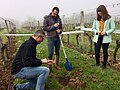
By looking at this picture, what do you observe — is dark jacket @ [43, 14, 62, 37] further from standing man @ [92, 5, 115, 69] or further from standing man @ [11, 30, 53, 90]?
standing man @ [11, 30, 53, 90]

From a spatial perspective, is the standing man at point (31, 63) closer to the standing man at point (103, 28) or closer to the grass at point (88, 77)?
the grass at point (88, 77)

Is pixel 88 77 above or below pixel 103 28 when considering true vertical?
below

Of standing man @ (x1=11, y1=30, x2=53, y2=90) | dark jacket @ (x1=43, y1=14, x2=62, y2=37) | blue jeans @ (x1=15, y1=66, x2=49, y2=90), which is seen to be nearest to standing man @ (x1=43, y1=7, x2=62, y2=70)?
dark jacket @ (x1=43, y1=14, x2=62, y2=37)

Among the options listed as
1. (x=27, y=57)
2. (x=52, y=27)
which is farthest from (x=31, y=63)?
(x=52, y=27)

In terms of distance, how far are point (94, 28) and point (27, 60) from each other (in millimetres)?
3094

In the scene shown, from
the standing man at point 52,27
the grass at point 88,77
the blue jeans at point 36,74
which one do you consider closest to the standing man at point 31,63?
the blue jeans at point 36,74

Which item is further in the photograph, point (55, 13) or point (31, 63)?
point (55, 13)

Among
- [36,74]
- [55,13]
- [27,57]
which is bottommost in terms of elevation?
[36,74]

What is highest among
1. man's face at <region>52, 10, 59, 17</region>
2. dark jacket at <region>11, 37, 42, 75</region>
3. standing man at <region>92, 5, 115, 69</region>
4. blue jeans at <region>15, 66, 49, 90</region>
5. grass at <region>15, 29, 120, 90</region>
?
man's face at <region>52, 10, 59, 17</region>

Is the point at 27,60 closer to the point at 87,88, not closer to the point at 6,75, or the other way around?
the point at 87,88

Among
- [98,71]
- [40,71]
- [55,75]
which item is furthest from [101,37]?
[40,71]

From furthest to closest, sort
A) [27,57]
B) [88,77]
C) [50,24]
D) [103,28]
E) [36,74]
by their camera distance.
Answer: [103,28]
[50,24]
[88,77]
[36,74]
[27,57]

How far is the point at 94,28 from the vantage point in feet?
26.1

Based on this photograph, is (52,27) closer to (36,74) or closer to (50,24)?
(50,24)
